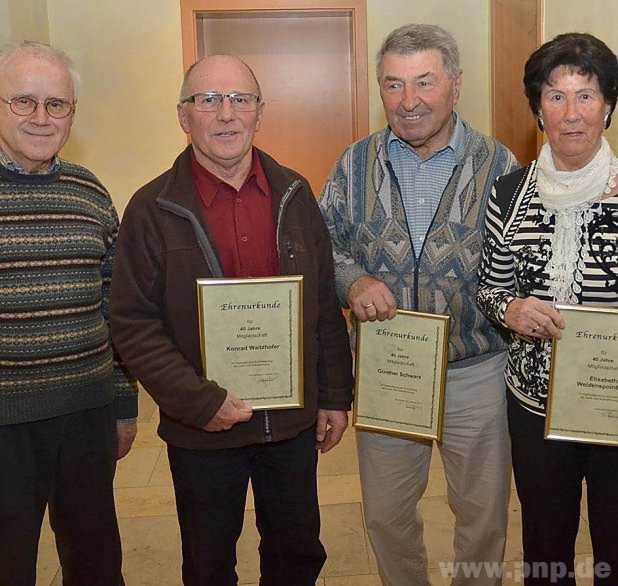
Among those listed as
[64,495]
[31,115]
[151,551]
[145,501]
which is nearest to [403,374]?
[64,495]

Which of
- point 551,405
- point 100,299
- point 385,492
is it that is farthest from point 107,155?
point 551,405

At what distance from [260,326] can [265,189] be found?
369mm

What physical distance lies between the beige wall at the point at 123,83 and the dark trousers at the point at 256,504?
391 centimetres

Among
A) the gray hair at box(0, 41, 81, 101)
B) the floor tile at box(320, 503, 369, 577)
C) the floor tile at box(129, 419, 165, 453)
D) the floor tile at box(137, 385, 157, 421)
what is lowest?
the floor tile at box(320, 503, 369, 577)

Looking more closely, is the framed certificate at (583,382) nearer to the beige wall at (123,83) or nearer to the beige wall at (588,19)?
the beige wall at (588,19)

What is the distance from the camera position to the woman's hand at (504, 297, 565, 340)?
1688mm

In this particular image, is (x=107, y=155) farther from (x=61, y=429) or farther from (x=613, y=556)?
(x=613, y=556)

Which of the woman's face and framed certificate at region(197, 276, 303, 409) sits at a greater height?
the woman's face

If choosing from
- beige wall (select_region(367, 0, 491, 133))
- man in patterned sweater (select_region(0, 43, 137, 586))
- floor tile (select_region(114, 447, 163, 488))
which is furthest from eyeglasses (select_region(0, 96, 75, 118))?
beige wall (select_region(367, 0, 491, 133))

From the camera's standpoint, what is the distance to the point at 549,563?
1891 mm

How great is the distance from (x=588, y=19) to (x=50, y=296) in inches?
109

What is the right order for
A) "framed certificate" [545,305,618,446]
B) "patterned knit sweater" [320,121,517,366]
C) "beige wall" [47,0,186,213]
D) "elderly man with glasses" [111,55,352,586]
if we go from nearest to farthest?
"framed certificate" [545,305,618,446], "elderly man with glasses" [111,55,352,586], "patterned knit sweater" [320,121,517,366], "beige wall" [47,0,186,213]

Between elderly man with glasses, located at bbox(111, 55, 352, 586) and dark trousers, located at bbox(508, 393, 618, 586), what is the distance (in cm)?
51

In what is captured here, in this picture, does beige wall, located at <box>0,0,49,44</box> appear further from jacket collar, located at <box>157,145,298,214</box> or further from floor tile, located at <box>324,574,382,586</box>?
floor tile, located at <box>324,574,382,586</box>
